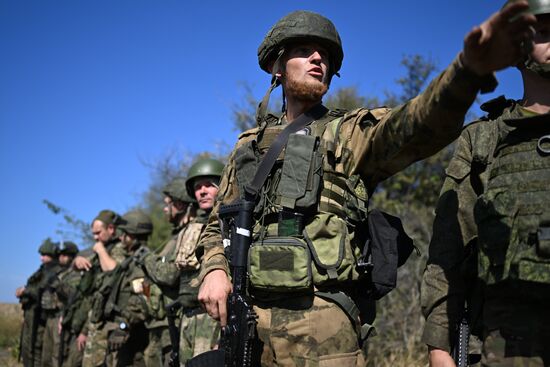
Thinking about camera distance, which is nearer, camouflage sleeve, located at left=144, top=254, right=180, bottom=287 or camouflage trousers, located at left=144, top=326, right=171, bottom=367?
camouflage sleeve, located at left=144, top=254, right=180, bottom=287

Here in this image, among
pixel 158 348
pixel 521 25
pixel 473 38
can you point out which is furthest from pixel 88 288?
pixel 521 25

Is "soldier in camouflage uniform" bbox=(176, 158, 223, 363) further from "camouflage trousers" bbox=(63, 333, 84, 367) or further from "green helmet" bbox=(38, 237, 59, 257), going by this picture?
"green helmet" bbox=(38, 237, 59, 257)

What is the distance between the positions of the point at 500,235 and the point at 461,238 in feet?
0.99

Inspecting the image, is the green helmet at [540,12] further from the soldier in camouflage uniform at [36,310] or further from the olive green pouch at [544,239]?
the soldier in camouflage uniform at [36,310]

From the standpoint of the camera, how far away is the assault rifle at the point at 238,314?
284 cm

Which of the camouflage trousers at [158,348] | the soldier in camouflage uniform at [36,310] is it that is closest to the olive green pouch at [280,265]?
the camouflage trousers at [158,348]

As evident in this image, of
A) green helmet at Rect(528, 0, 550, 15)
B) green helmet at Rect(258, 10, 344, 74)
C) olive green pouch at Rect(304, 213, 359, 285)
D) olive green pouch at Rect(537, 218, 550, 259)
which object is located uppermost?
green helmet at Rect(258, 10, 344, 74)

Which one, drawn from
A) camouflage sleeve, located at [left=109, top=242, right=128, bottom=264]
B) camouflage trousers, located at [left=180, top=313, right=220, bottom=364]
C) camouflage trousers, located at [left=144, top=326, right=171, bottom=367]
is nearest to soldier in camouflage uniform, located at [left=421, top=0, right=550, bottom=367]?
camouflage trousers, located at [left=180, top=313, right=220, bottom=364]

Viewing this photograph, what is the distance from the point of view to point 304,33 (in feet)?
11.1

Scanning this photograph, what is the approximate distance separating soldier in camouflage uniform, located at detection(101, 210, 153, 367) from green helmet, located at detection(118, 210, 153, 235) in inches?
29.1

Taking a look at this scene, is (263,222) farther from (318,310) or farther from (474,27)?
(474,27)

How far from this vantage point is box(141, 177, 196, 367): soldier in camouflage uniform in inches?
263

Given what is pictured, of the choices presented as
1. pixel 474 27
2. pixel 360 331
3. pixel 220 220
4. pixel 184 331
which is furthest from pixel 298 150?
pixel 184 331

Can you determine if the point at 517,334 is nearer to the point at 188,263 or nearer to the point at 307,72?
the point at 307,72
